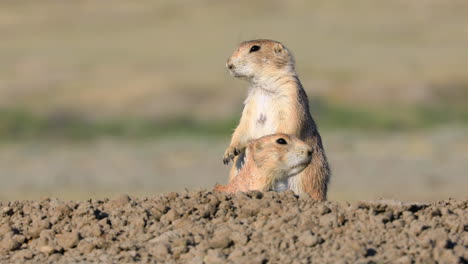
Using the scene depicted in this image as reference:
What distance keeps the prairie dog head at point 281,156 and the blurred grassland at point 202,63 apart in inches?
937

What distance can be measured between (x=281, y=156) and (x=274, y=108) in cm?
96

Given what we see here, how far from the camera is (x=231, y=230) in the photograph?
8219 mm

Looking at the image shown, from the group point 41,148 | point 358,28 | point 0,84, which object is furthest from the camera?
point 358,28

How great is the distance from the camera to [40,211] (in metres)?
9.08

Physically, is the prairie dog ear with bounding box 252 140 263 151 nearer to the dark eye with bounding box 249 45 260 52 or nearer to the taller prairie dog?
the taller prairie dog

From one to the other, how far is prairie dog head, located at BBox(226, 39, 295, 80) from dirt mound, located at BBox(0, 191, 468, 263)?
2.38m

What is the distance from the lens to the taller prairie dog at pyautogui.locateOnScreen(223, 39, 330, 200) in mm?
10922

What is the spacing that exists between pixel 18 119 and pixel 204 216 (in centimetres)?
2899

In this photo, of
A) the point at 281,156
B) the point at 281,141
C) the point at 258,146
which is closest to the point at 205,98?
the point at 258,146

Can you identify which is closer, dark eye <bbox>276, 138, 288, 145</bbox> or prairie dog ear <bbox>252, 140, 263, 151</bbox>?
dark eye <bbox>276, 138, 288, 145</bbox>

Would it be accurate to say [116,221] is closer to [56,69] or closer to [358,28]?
[56,69]

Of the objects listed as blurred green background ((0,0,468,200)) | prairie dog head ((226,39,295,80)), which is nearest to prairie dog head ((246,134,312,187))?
prairie dog head ((226,39,295,80))

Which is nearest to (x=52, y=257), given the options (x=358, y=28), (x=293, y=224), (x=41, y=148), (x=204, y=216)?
(x=204, y=216)

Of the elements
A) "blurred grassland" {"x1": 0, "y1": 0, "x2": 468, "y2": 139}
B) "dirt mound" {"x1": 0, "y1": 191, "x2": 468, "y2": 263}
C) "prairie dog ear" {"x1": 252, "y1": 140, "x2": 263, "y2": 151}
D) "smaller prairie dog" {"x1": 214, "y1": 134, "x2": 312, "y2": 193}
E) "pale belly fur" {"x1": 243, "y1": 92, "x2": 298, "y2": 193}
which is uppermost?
"blurred grassland" {"x1": 0, "y1": 0, "x2": 468, "y2": 139}
